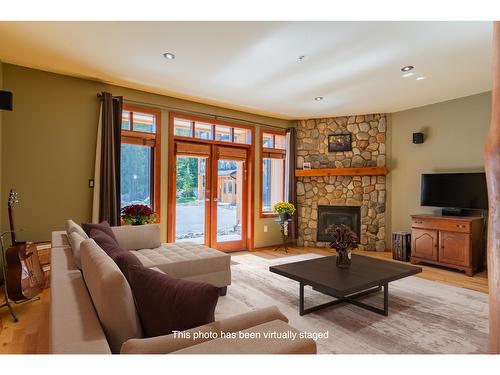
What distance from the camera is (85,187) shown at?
3.94m

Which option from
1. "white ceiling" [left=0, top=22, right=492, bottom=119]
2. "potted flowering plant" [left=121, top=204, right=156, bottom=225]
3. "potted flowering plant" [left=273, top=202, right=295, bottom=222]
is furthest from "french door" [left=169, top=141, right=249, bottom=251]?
"white ceiling" [left=0, top=22, right=492, bottom=119]

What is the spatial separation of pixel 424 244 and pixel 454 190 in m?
0.95

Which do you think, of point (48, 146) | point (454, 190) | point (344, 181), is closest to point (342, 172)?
point (344, 181)

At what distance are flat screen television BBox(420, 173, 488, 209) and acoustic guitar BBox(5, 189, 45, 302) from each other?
543 centimetres

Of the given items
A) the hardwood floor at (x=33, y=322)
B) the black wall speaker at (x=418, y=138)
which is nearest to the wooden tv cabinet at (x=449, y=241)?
the hardwood floor at (x=33, y=322)

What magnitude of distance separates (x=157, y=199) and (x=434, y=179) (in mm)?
4451

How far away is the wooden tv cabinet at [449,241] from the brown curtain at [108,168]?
14.8 feet

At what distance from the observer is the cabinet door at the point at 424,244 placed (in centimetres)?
436

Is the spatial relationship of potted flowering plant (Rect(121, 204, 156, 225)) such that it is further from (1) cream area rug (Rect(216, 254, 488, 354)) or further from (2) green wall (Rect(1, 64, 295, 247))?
(1) cream area rug (Rect(216, 254, 488, 354))

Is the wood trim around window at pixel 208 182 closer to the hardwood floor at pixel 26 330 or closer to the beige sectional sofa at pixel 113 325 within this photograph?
the hardwood floor at pixel 26 330

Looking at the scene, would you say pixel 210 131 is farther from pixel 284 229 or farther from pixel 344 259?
pixel 344 259

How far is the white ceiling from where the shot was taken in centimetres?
256

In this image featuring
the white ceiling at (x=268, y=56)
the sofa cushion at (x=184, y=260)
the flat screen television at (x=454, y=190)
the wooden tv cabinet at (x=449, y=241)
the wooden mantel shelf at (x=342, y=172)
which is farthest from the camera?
the wooden mantel shelf at (x=342, y=172)

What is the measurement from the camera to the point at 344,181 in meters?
5.78
